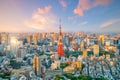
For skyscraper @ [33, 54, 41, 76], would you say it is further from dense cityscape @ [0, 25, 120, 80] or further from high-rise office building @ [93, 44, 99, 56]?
high-rise office building @ [93, 44, 99, 56]

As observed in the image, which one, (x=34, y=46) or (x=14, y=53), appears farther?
(x=34, y=46)

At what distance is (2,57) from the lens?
4.96 meters

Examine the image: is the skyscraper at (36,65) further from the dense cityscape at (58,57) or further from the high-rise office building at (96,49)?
the high-rise office building at (96,49)

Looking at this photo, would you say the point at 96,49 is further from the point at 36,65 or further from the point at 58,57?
the point at 36,65

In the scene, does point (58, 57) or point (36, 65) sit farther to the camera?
point (58, 57)

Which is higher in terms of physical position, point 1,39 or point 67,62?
point 1,39

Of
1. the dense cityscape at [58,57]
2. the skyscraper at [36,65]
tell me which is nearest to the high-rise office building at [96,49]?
the dense cityscape at [58,57]

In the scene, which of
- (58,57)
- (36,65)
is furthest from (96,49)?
(36,65)

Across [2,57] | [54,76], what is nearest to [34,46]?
[2,57]

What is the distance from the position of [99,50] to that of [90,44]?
50cm

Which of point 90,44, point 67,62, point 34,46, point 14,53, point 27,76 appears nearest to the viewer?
point 27,76

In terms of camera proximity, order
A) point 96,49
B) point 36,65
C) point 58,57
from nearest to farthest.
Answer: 1. point 36,65
2. point 58,57
3. point 96,49

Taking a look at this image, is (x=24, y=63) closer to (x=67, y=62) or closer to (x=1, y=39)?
(x=67, y=62)

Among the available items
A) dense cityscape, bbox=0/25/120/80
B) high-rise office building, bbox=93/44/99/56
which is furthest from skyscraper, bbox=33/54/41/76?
high-rise office building, bbox=93/44/99/56
